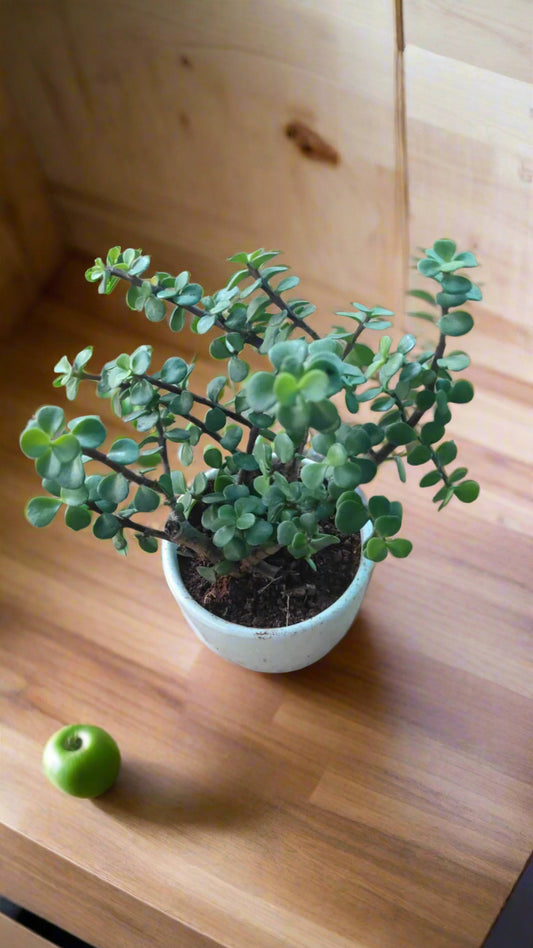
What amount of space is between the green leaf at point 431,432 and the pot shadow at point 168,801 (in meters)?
0.45

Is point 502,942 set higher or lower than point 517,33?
lower

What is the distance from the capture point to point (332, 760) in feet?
3.36

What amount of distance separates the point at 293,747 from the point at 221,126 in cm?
75

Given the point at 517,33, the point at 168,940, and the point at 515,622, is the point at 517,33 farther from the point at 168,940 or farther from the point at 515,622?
the point at 168,940

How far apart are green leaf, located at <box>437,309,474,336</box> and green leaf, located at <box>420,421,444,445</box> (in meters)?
0.08

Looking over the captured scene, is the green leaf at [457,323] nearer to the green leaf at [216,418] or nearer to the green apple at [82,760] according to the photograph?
the green leaf at [216,418]

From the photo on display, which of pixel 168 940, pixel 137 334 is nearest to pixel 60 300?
pixel 137 334

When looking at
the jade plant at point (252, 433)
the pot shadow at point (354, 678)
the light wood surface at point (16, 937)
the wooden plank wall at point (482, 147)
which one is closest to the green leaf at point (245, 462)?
the jade plant at point (252, 433)

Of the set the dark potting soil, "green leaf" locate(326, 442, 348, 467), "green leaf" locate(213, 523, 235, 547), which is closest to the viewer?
"green leaf" locate(326, 442, 348, 467)

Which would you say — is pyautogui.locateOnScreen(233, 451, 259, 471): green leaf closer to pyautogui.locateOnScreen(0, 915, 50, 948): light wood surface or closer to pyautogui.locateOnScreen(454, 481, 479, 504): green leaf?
pyautogui.locateOnScreen(454, 481, 479, 504): green leaf

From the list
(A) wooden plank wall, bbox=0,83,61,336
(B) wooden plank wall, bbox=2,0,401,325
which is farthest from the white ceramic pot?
(A) wooden plank wall, bbox=0,83,61,336

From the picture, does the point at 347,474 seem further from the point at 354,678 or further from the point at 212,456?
the point at 354,678

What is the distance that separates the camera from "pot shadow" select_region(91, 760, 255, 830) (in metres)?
1.00

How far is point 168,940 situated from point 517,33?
0.93m
